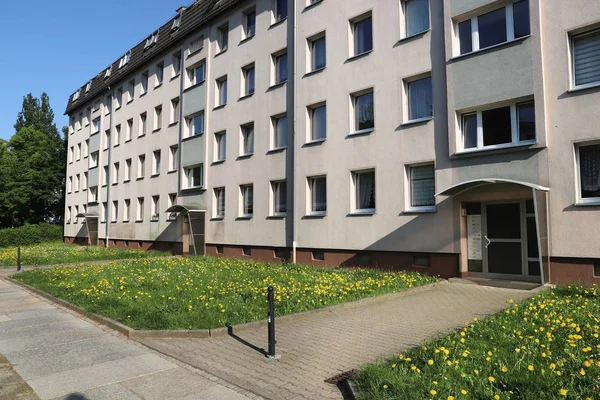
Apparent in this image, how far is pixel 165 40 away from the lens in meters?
28.5

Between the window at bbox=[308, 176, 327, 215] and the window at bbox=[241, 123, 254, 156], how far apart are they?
4818 millimetres

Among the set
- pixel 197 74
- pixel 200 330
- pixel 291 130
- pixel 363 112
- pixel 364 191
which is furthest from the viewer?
pixel 197 74

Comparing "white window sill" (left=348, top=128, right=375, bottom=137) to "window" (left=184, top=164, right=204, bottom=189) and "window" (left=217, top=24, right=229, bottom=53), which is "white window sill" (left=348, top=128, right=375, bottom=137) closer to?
"window" (left=184, top=164, right=204, bottom=189)

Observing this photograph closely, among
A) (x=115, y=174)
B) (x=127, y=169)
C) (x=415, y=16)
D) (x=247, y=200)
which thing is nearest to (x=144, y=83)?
(x=127, y=169)

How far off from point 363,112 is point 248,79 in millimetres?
8291

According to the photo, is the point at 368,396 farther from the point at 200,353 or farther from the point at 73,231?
the point at 73,231

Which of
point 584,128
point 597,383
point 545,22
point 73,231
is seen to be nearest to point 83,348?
point 597,383

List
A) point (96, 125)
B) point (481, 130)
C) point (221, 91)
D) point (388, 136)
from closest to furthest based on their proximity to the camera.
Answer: point (481, 130) → point (388, 136) → point (221, 91) → point (96, 125)

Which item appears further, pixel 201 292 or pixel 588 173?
pixel 588 173

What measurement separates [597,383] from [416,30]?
13.2 m

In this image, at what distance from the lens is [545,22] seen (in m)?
11.6

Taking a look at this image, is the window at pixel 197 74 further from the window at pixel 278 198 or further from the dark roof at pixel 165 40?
the window at pixel 278 198

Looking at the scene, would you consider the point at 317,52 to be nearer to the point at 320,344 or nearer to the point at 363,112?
the point at 363,112

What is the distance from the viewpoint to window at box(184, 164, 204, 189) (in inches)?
985
